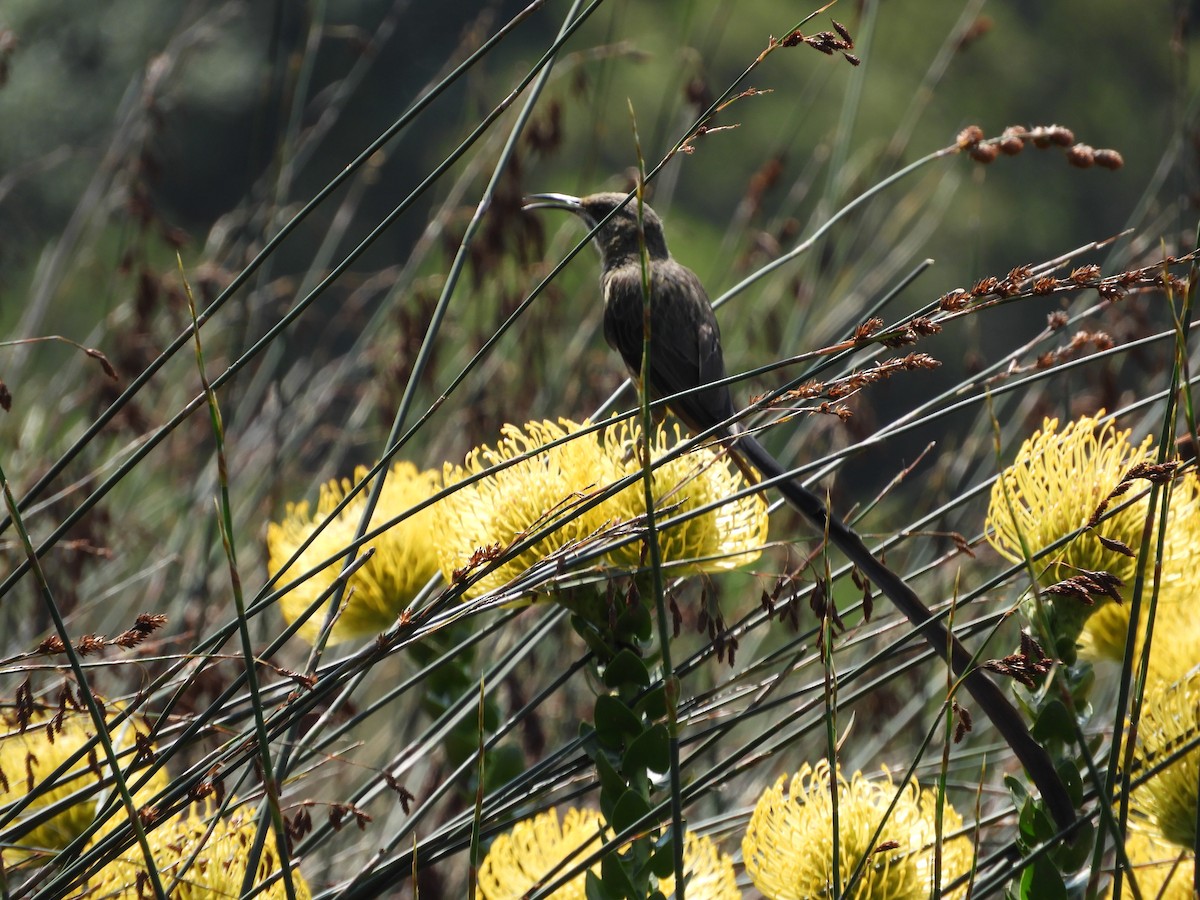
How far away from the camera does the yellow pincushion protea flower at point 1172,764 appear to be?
1213mm

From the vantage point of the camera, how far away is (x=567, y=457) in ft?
4.44

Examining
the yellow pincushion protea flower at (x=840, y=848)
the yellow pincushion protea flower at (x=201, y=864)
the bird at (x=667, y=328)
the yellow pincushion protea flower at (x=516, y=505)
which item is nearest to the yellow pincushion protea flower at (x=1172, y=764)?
the yellow pincushion protea flower at (x=840, y=848)

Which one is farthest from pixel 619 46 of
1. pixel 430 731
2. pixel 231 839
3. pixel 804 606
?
pixel 804 606

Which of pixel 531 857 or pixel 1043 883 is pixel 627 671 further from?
pixel 1043 883

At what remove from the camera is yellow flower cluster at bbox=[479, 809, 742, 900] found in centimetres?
124

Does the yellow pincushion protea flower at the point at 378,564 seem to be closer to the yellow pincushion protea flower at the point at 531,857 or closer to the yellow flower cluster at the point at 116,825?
the yellow flower cluster at the point at 116,825

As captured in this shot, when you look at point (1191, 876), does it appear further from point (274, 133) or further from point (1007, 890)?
point (274, 133)

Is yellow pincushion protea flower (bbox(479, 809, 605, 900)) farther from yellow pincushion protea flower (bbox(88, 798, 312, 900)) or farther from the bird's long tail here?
the bird's long tail

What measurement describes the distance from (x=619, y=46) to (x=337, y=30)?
64 centimetres

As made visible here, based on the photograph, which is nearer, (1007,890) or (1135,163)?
(1007,890)

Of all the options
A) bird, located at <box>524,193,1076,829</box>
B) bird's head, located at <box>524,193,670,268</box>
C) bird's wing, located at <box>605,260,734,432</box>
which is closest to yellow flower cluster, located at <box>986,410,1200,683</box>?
bird, located at <box>524,193,1076,829</box>

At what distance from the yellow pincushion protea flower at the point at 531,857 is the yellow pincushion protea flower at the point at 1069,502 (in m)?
0.57

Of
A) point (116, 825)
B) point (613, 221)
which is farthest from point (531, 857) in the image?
point (613, 221)

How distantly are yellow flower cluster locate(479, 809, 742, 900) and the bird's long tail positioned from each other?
0.33 metres
